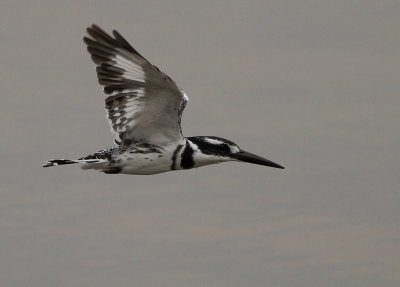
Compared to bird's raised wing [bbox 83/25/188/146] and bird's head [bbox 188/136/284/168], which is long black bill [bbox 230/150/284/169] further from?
bird's raised wing [bbox 83/25/188/146]

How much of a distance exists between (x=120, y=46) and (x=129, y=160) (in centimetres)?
187

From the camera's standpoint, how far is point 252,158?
75.4 feet

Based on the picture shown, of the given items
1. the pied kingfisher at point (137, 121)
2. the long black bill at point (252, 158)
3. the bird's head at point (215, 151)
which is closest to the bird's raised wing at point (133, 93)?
the pied kingfisher at point (137, 121)

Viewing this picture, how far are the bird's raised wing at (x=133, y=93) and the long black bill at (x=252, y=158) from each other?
51.6 inches

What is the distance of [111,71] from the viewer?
21.4 metres

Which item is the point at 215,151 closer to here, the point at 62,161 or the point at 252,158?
the point at 252,158

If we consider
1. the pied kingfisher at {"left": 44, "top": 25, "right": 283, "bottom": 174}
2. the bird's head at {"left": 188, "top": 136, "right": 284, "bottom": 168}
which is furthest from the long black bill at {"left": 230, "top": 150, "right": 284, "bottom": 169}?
the pied kingfisher at {"left": 44, "top": 25, "right": 283, "bottom": 174}

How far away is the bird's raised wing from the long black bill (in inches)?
51.6

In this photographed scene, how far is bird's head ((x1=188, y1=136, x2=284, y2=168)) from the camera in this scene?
21984 millimetres

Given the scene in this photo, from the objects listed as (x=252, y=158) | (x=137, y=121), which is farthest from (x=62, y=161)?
(x=252, y=158)

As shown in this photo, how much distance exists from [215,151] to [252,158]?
40.4 inches

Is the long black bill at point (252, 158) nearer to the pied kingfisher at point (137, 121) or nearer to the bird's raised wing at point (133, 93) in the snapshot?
the pied kingfisher at point (137, 121)

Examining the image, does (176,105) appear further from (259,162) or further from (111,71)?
(259,162)

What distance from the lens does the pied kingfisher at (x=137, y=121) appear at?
69.4 feet
